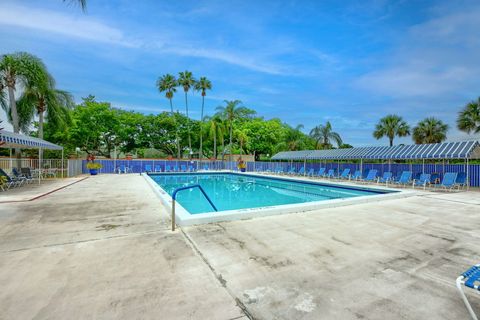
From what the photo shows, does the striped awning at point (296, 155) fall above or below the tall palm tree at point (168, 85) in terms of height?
below

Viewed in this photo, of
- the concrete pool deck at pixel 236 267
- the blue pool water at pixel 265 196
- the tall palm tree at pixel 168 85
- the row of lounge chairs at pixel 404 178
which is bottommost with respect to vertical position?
the blue pool water at pixel 265 196

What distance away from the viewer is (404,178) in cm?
1355

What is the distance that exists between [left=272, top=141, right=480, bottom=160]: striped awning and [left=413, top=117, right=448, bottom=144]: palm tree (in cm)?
1491

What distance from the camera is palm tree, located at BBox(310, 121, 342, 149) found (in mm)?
31344

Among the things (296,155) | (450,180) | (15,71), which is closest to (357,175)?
(450,180)

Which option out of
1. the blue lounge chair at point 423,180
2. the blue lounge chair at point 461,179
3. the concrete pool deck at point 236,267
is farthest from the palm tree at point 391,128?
the concrete pool deck at point 236,267

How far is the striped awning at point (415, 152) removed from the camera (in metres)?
12.2

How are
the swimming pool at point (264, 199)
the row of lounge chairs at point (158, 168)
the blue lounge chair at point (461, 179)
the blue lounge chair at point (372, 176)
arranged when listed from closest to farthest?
1. the swimming pool at point (264, 199)
2. the blue lounge chair at point (461, 179)
3. the blue lounge chair at point (372, 176)
4. the row of lounge chairs at point (158, 168)

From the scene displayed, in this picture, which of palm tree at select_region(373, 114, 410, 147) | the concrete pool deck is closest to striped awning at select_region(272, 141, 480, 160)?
the concrete pool deck

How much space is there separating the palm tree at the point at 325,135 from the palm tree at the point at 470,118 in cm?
1231

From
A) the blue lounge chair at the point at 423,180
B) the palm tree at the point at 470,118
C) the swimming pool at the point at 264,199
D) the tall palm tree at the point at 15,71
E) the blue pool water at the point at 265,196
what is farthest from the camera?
the palm tree at the point at 470,118

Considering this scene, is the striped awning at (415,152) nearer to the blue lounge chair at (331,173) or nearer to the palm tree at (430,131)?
the blue lounge chair at (331,173)

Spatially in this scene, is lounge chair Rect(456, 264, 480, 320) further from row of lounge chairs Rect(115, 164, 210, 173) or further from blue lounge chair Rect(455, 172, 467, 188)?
row of lounge chairs Rect(115, 164, 210, 173)

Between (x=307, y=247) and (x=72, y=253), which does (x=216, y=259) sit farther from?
(x=72, y=253)
